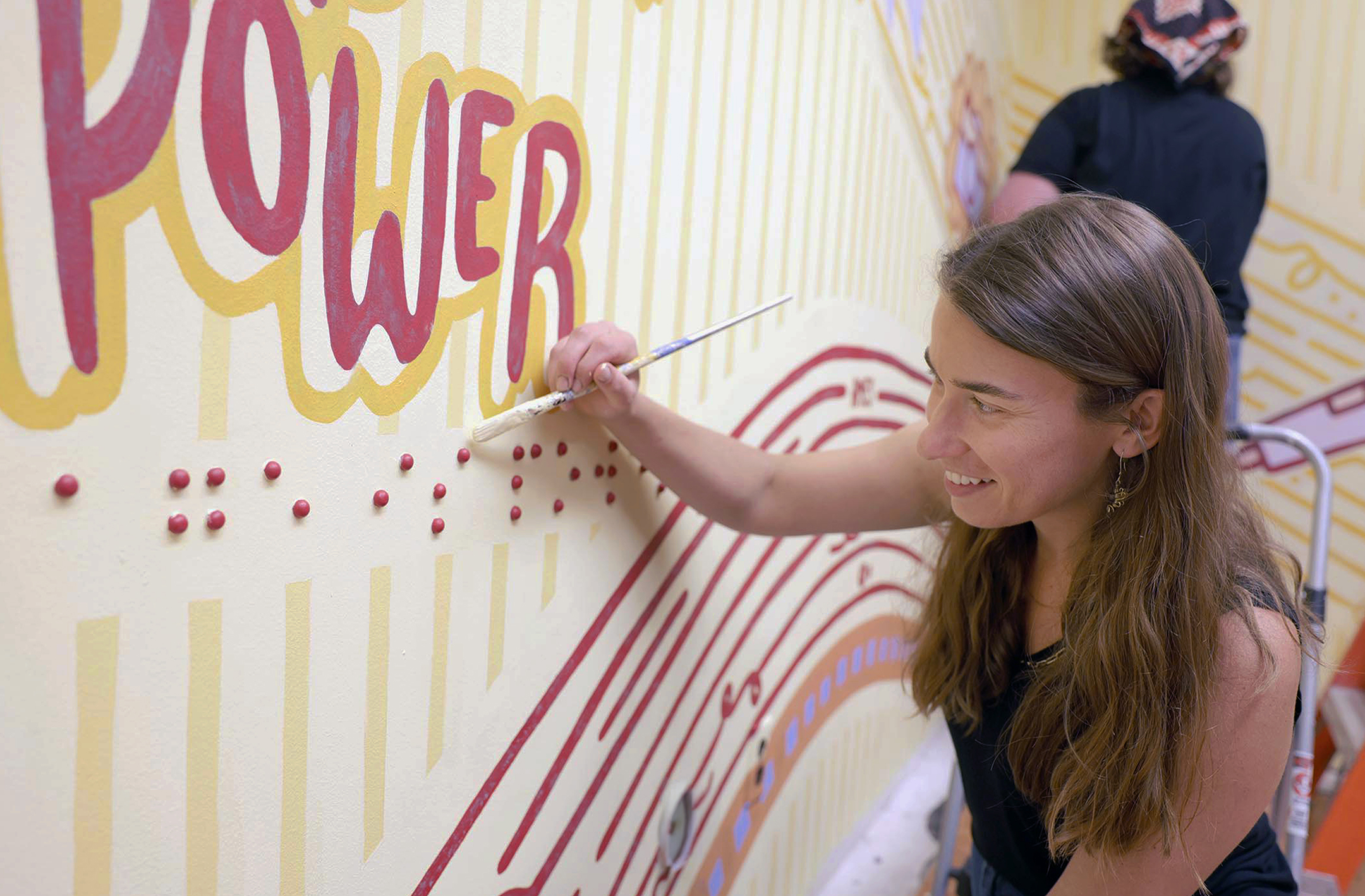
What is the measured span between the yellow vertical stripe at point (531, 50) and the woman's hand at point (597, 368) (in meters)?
0.22

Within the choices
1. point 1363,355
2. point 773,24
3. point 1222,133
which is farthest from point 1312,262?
point 773,24

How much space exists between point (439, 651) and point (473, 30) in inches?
20.1

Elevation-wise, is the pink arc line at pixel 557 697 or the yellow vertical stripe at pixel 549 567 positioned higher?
the yellow vertical stripe at pixel 549 567

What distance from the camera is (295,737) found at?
2.62 feet

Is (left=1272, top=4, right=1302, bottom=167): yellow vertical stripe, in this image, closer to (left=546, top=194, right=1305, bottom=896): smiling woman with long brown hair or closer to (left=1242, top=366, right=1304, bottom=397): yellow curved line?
(left=1242, top=366, right=1304, bottom=397): yellow curved line

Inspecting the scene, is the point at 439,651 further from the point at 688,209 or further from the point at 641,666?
the point at 688,209

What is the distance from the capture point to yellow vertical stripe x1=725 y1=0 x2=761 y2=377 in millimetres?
1307

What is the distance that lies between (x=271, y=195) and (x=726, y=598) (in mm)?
882

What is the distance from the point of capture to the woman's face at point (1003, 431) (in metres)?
→ 1.01

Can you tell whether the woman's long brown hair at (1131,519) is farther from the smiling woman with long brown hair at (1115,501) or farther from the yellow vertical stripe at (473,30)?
the yellow vertical stripe at (473,30)

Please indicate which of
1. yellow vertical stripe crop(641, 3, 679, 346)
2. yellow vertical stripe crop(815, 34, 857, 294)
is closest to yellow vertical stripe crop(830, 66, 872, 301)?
yellow vertical stripe crop(815, 34, 857, 294)

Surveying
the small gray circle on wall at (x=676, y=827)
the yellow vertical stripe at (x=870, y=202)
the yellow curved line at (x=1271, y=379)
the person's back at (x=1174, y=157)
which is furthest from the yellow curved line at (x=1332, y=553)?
the small gray circle on wall at (x=676, y=827)

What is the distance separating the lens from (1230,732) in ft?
3.43

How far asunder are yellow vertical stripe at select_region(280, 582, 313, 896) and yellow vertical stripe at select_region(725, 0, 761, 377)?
0.70 meters
